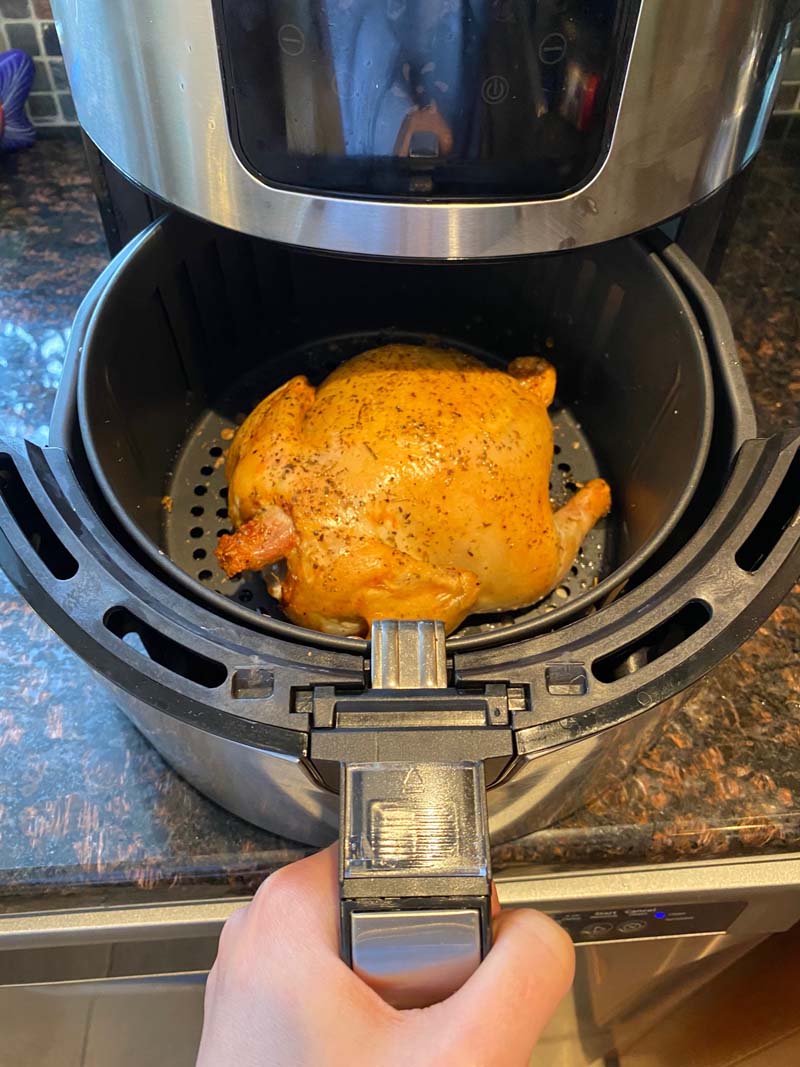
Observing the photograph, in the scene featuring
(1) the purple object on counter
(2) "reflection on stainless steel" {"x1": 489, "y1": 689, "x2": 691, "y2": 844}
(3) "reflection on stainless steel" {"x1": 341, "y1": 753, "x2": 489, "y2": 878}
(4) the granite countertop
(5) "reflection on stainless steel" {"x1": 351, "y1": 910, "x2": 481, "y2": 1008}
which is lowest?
(4) the granite countertop

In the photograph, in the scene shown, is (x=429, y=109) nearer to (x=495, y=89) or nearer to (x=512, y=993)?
(x=495, y=89)

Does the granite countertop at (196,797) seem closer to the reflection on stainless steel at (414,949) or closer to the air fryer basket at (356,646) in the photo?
the air fryer basket at (356,646)

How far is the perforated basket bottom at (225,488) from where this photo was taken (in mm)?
713

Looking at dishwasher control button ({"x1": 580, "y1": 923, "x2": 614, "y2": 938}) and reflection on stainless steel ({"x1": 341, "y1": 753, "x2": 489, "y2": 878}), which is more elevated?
reflection on stainless steel ({"x1": 341, "y1": 753, "x2": 489, "y2": 878})

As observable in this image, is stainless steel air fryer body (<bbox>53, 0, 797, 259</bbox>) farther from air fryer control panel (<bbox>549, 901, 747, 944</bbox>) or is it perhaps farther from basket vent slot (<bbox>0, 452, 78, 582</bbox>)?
air fryer control panel (<bbox>549, 901, 747, 944</bbox>)

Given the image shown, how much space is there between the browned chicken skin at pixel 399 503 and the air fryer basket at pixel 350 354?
6 cm

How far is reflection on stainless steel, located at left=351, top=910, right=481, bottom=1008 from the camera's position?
357 mm

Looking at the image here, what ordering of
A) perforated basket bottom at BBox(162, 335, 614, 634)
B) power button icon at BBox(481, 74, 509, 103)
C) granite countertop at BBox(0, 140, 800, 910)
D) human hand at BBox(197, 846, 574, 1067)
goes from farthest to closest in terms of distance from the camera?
1. perforated basket bottom at BBox(162, 335, 614, 634)
2. granite countertop at BBox(0, 140, 800, 910)
3. power button icon at BBox(481, 74, 509, 103)
4. human hand at BBox(197, 846, 574, 1067)

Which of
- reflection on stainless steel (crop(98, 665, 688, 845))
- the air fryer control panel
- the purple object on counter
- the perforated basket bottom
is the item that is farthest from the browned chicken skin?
the purple object on counter

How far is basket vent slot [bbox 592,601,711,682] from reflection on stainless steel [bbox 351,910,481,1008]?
0.15 meters

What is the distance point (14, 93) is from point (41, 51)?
0.21 feet

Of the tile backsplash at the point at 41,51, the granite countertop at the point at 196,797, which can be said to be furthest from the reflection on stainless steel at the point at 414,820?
the tile backsplash at the point at 41,51

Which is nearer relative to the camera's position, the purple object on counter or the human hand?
the human hand

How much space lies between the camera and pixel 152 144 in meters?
0.50
